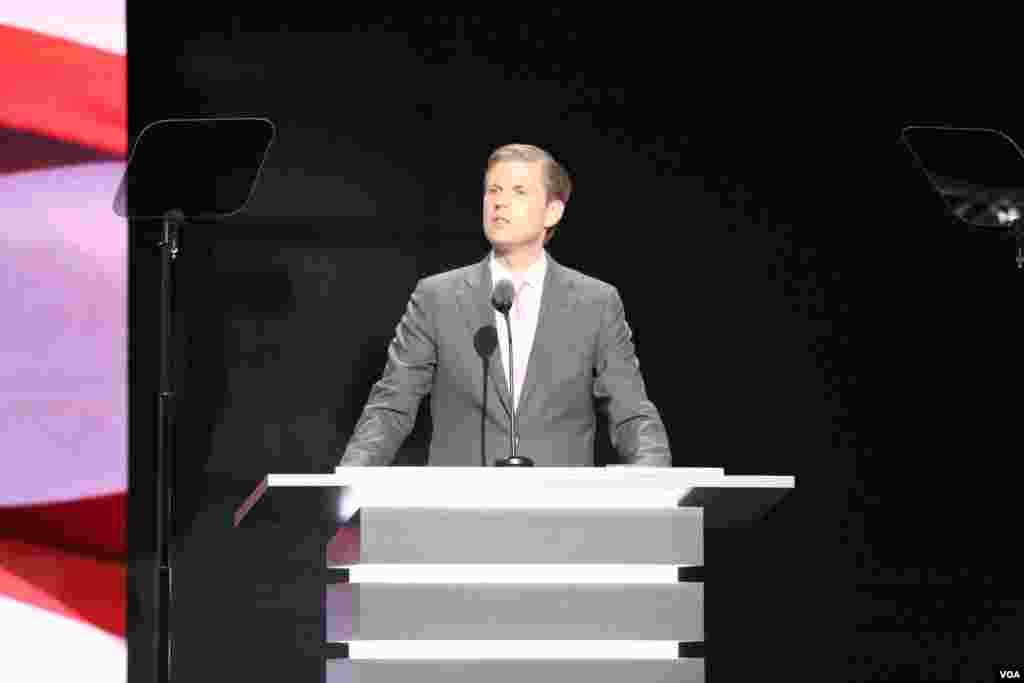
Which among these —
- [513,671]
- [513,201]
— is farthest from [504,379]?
[513,671]

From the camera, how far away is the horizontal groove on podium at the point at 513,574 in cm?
311

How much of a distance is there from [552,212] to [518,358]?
0.41 m

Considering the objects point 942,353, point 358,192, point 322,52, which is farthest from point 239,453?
point 942,353

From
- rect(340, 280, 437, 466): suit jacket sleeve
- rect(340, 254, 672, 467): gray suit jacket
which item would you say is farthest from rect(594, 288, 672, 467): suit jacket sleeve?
rect(340, 280, 437, 466): suit jacket sleeve

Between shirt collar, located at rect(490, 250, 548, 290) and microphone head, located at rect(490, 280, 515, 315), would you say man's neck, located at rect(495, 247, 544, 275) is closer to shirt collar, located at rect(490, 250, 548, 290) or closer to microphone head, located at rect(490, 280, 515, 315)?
shirt collar, located at rect(490, 250, 548, 290)

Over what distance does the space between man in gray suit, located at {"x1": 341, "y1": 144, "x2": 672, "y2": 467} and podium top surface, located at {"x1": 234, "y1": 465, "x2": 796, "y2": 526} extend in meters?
1.02

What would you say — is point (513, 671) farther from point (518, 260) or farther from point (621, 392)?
point (518, 260)

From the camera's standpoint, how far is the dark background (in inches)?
199

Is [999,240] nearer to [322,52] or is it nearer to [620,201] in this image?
[620,201]

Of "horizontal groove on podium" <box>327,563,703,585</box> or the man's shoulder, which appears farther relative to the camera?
the man's shoulder

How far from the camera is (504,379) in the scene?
420 centimetres

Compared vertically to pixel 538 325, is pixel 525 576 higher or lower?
lower

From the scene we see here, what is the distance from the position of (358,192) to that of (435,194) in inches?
9.2

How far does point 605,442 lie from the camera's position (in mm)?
5117
